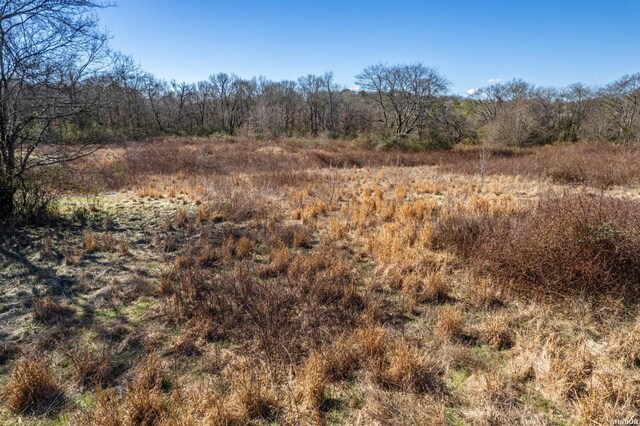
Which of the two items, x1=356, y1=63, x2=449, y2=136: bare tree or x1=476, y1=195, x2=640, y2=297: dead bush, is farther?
x1=356, y1=63, x2=449, y2=136: bare tree

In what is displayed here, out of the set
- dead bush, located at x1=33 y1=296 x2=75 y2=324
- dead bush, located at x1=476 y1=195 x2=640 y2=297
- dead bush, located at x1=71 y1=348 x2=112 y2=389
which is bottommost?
dead bush, located at x1=71 y1=348 x2=112 y2=389

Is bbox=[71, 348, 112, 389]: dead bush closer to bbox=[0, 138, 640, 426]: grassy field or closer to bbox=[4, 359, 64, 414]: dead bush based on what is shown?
bbox=[0, 138, 640, 426]: grassy field

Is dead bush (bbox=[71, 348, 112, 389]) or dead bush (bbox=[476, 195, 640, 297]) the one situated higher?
dead bush (bbox=[476, 195, 640, 297])

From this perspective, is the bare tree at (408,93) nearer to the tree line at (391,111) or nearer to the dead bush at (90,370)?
the tree line at (391,111)

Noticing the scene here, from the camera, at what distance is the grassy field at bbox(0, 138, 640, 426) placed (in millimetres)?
2559

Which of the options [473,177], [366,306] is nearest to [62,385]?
[366,306]

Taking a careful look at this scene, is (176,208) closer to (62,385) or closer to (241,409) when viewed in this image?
(62,385)

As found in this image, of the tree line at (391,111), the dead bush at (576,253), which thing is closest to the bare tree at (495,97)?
the tree line at (391,111)

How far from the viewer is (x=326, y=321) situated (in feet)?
12.2

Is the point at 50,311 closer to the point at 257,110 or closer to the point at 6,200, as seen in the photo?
the point at 6,200

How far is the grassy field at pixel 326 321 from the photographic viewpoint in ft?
8.39

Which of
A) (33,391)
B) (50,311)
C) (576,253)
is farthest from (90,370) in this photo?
(576,253)

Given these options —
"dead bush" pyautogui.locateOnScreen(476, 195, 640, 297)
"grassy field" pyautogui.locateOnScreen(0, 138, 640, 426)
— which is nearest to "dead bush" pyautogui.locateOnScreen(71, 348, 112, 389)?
"grassy field" pyautogui.locateOnScreen(0, 138, 640, 426)

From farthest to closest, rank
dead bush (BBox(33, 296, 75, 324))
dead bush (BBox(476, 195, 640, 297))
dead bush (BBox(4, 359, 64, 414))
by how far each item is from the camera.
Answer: dead bush (BBox(476, 195, 640, 297)) < dead bush (BBox(33, 296, 75, 324)) < dead bush (BBox(4, 359, 64, 414))
